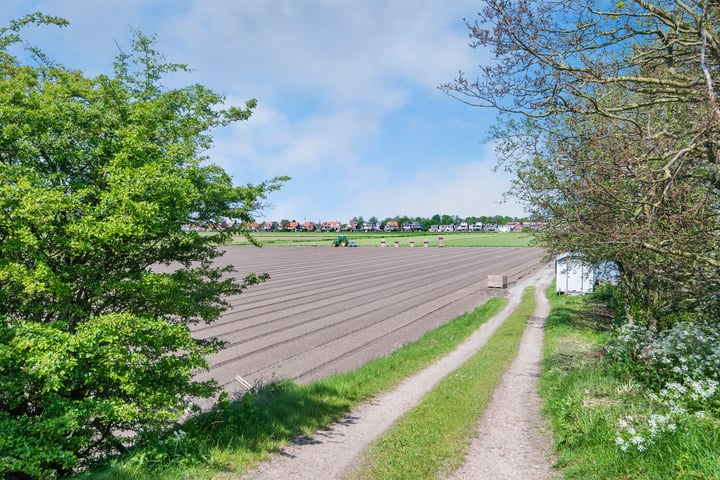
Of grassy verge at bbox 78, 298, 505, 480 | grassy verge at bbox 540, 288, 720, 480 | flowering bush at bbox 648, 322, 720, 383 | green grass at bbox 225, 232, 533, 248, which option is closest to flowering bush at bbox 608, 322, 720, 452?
flowering bush at bbox 648, 322, 720, 383

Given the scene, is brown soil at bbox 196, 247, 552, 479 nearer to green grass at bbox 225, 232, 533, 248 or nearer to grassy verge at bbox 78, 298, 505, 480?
grassy verge at bbox 78, 298, 505, 480

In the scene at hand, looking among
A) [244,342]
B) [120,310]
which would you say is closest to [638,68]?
[120,310]

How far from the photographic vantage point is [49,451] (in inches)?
212

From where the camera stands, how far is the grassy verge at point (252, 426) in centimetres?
621

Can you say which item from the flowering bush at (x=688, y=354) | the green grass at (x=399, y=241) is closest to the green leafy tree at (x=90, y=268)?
the flowering bush at (x=688, y=354)

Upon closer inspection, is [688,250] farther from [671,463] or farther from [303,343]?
[303,343]

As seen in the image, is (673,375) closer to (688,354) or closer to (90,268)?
(688,354)

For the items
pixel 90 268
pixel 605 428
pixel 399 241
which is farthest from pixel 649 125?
pixel 399 241

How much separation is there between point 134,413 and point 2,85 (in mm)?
5454

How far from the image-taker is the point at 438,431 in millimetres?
8156

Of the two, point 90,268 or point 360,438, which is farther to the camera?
point 360,438

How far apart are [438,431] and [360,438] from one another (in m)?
1.42

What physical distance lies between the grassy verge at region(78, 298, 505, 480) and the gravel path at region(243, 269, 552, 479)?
0.30 m

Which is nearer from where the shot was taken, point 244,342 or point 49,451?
point 49,451
